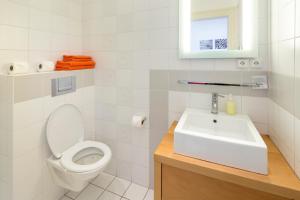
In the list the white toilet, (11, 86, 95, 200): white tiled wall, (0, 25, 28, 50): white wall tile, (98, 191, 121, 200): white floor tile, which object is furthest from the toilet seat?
(0, 25, 28, 50): white wall tile

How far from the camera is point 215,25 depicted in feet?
4.28

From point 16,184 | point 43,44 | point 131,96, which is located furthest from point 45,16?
point 16,184

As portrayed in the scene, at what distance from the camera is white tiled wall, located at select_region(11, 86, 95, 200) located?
115cm

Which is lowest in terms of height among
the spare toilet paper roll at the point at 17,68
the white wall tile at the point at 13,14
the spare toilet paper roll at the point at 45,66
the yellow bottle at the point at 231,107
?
the yellow bottle at the point at 231,107

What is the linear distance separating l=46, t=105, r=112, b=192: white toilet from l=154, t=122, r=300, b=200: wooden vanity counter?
0.60 m

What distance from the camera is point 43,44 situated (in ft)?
4.77

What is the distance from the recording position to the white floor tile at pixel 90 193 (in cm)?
156

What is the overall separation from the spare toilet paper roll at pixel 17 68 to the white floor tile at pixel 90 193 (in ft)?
3.94

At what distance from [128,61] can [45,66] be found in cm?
70

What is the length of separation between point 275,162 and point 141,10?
148 centimetres

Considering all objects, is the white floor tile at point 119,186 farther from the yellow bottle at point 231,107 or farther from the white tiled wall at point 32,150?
the yellow bottle at point 231,107

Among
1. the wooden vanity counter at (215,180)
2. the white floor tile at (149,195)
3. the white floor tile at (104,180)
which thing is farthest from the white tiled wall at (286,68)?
the white floor tile at (104,180)

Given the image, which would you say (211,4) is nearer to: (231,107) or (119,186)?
(231,107)

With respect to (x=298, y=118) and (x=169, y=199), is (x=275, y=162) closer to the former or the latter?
(x=298, y=118)
